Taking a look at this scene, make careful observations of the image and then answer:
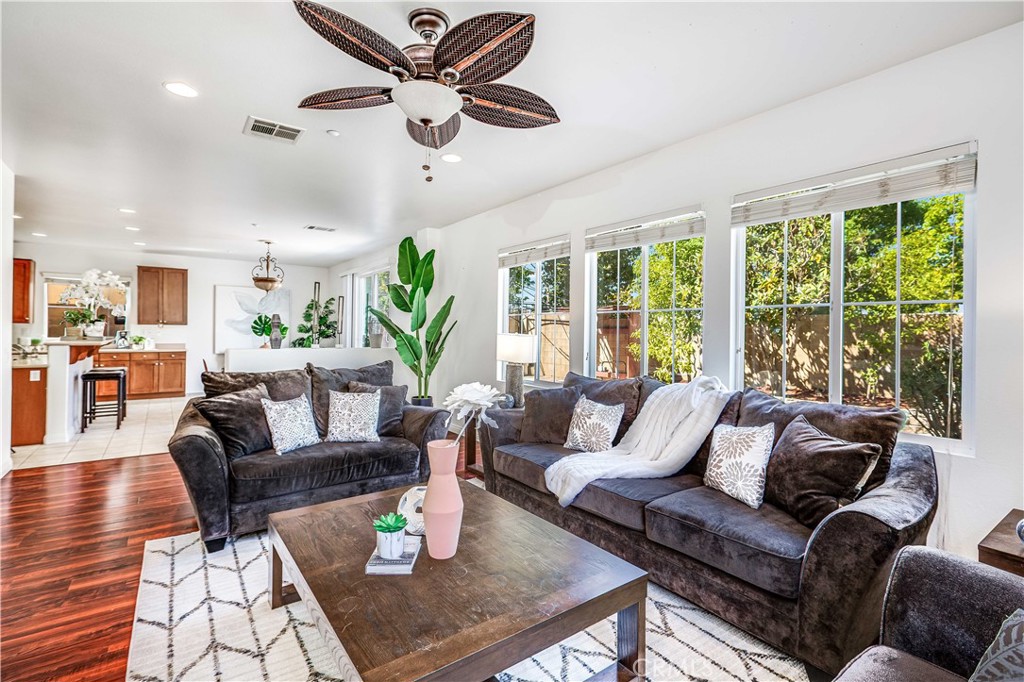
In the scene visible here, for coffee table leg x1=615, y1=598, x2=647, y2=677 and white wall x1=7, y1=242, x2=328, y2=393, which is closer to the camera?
coffee table leg x1=615, y1=598, x2=647, y2=677

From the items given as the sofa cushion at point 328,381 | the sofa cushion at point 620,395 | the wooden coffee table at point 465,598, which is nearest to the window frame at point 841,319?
the sofa cushion at point 620,395

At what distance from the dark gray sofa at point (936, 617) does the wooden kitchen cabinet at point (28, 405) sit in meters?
6.83

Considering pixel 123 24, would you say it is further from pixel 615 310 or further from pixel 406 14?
pixel 615 310

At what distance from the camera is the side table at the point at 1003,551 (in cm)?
154

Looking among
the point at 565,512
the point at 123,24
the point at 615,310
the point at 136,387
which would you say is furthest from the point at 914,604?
the point at 136,387

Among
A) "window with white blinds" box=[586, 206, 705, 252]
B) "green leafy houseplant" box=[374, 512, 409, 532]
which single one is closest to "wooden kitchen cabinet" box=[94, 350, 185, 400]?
"window with white blinds" box=[586, 206, 705, 252]

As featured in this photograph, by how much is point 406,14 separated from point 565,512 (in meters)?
2.59

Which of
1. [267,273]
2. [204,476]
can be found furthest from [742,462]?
[267,273]

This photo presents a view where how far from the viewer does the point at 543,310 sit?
4.79m

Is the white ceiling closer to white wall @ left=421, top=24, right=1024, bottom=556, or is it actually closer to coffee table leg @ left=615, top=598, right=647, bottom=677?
white wall @ left=421, top=24, right=1024, bottom=556

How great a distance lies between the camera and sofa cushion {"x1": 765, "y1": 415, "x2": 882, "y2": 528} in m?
1.95

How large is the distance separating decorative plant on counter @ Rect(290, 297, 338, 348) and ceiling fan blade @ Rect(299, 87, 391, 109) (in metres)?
6.05

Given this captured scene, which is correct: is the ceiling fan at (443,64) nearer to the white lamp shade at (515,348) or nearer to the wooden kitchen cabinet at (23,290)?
the white lamp shade at (515,348)

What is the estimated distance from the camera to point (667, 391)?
3014 mm
